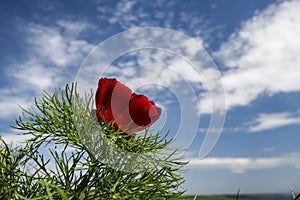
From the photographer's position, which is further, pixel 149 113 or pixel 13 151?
pixel 13 151

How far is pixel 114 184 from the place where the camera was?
1.11m

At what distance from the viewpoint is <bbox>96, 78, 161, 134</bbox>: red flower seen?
1.11 metres

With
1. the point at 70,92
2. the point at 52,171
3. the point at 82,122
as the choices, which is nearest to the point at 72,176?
the point at 52,171

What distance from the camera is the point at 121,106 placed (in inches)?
44.3

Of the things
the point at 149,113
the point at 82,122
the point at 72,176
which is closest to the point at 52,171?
the point at 72,176

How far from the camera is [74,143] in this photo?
1194 millimetres

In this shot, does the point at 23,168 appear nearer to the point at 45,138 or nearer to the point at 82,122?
the point at 45,138

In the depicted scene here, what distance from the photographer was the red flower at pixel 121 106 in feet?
3.64

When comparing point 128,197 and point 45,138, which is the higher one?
point 45,138

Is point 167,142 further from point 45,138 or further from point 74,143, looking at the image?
point 45,138

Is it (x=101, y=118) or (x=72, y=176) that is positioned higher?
(x=101, y=118)

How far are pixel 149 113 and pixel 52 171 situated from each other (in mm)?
393

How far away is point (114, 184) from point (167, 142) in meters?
0.28

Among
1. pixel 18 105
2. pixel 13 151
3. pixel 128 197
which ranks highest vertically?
pixel 18 105
